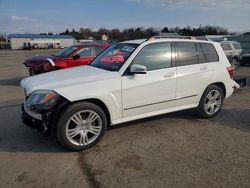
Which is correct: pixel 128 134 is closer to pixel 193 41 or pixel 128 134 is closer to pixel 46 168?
pixel 46 168

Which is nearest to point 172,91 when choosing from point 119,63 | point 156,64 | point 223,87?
point 156,64

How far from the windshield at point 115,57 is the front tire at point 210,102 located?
6.17ft

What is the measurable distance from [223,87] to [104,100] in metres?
2.94

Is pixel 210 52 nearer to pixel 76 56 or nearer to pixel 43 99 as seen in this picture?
pixel 43 99

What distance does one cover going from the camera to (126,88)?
13.9 ft

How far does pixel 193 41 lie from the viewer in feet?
17.4

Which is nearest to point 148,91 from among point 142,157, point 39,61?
point 142,157

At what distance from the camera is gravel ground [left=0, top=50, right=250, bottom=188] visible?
10.5 feet

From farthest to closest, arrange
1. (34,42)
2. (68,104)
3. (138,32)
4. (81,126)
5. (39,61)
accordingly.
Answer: (34,42)
(138,32)
(39,61)
(81,126)
(68,104)

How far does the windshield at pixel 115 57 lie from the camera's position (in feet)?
14.9

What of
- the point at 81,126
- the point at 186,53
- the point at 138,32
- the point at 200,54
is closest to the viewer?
the point at 81,126

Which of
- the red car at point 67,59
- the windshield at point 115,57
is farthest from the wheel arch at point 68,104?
the red car at point 67,59

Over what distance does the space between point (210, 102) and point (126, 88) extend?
86.0 inches

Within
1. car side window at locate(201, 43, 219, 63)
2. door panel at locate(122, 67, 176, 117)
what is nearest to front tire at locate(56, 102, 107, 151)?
door panel at locate(122, 67, 176, 117)
